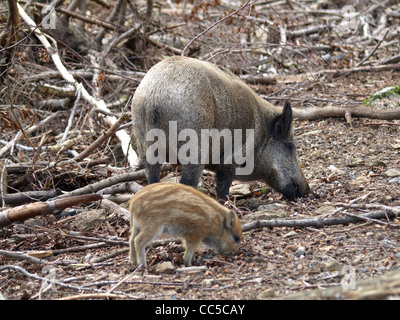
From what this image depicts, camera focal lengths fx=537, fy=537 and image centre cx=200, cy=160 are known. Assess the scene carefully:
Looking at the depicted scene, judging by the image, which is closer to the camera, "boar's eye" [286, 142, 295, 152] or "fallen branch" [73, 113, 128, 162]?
"fallen branch" [73, 113, 128, 162]

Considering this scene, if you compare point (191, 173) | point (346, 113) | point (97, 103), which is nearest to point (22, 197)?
point (191, 173)

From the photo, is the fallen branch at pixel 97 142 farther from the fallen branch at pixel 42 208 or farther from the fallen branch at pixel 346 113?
the fallen branch at pixel 346 113

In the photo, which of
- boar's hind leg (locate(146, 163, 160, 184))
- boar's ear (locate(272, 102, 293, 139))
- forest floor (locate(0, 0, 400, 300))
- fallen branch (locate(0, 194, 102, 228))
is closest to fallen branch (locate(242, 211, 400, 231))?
forest floor (locate(0, 0, 400, 300))

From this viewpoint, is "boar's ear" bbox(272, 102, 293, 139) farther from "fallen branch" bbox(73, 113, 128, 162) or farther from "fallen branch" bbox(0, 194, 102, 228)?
"fallen branch" bbox(0, 194, 102, 228)

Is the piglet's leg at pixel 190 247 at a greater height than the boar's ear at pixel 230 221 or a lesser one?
lesser

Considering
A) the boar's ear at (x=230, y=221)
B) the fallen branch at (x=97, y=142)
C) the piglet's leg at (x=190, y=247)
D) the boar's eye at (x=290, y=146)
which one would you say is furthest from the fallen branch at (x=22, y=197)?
the boar's eye at (x=290, y=146)

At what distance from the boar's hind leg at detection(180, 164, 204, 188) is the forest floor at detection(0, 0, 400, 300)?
0.64 meters

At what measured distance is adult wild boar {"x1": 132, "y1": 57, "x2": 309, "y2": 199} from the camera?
5.04 meters

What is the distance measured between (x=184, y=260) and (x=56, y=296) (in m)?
0.98

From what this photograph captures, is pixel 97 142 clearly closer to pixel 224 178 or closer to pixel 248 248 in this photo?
pixel 224 178

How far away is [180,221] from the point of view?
4.06 metres

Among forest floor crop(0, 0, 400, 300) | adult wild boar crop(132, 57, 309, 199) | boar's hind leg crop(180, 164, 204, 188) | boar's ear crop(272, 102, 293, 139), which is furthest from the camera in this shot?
boar's ear crop(272, 102, 293, 139)

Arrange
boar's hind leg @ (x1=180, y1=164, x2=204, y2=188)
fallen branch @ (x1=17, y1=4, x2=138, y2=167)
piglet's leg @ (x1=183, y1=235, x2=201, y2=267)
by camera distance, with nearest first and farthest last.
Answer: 1. piglet's leg @ (x1=183, y1=235, x2=201, y2=267)
2. boar's hind leg @ (x1=180, y1=164, x2=204, y2=188)
3. fallen branch @ (x1=17, y1=4, x2=138, y2=167)

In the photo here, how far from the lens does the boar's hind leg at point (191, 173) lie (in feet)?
17.3
